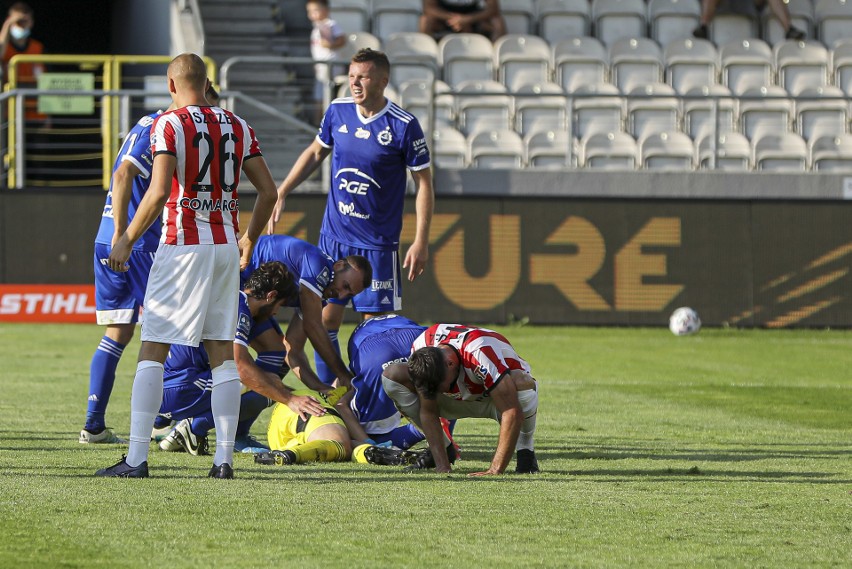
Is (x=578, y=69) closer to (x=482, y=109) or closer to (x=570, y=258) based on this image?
(x=482, y=109)

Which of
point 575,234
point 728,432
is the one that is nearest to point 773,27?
point 575,234

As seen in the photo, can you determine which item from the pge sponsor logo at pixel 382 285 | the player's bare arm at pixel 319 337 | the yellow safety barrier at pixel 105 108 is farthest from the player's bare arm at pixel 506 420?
the yellow safety barrier at pixel 105 108

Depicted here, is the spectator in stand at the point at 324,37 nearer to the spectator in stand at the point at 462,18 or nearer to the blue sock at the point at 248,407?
the spectator in stand at the point at 462,18

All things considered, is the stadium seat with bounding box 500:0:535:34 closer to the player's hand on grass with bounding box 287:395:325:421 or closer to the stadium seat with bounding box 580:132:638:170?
the stadium seat with bounding box 580:132:638:170

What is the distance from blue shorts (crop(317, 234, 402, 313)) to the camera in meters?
9.45

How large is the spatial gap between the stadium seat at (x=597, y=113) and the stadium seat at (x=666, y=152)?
0.50 metres

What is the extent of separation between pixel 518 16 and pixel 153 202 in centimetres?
1594

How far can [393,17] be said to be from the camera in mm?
20984

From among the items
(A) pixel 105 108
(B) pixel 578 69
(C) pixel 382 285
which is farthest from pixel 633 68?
(C) pixel 382 285

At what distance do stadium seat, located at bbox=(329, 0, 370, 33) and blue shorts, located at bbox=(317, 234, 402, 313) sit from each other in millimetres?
11577

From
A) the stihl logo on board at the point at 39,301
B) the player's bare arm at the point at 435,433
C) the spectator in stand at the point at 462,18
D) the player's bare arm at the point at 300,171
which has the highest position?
the spectator in stand at the point at 462,18

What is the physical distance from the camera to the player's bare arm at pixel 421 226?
8.96 m

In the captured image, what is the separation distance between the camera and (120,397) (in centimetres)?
1090

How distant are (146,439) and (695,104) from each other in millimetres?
14424
